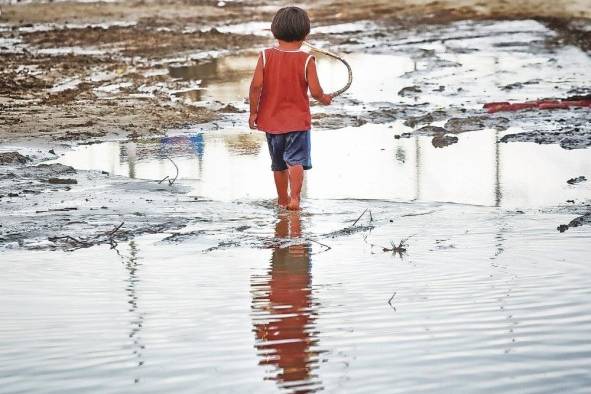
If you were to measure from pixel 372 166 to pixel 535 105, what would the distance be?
3.97m

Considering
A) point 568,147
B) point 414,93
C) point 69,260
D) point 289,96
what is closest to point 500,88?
point 414,93

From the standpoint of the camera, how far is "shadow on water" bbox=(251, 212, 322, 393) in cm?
411

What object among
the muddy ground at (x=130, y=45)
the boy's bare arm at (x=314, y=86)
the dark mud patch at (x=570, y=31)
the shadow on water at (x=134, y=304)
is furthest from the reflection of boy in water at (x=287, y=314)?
the dark mud patch at (x=570, y=31)

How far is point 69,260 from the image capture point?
6.13 metres

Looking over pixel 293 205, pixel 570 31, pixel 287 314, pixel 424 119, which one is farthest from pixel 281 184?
pixel 570 31

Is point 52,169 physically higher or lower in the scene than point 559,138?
lower

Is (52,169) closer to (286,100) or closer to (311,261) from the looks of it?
(286,100)

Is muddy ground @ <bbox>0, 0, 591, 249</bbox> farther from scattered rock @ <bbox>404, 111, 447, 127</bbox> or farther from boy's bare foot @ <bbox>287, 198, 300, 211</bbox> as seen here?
boy's bare foot @ <bbox>287, 198, 300, 211</bbox>

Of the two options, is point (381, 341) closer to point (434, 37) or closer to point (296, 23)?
point (296, 23)

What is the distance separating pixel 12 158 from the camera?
9.66 meters

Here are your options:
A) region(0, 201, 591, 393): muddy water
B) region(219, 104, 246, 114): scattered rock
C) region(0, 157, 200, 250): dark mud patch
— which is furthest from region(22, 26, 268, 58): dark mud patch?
region(0, 201, 591, 393): muddy water

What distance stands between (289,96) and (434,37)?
632 inches

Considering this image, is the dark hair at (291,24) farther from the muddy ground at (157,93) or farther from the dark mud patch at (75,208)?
the dark mud patch at (75,208)

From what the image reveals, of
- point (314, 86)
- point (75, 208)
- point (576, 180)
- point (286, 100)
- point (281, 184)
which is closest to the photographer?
point (75, 208)
